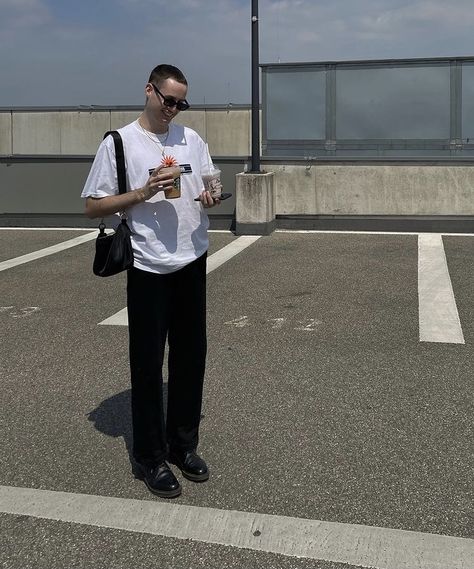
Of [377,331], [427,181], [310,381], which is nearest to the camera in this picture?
[310,381]

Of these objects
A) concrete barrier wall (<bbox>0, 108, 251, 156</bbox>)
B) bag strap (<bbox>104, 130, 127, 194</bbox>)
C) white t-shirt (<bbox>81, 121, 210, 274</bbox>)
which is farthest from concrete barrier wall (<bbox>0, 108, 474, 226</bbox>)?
bag strap (<bbox>104, 130, 127, 194</bbox>)

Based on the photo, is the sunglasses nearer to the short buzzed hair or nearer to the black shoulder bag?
the short buzzed hair

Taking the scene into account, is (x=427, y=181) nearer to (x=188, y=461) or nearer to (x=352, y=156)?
(x=352, y=156)

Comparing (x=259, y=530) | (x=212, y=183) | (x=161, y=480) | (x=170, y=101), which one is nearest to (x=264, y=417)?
(x=161, y=480)

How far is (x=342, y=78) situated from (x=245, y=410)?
9.35 metres

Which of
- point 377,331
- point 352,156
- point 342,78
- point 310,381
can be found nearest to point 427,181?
point 352,156

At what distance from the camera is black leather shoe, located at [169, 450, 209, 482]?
3.17 meters

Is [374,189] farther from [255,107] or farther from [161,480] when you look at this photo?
[161,480]

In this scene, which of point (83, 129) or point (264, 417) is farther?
point (83, 129)

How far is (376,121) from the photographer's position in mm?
11891

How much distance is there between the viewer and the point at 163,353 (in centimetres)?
319

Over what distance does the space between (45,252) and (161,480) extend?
25.1 feet

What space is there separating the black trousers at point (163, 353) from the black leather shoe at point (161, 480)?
0.14 feet

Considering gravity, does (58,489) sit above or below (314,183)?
below
